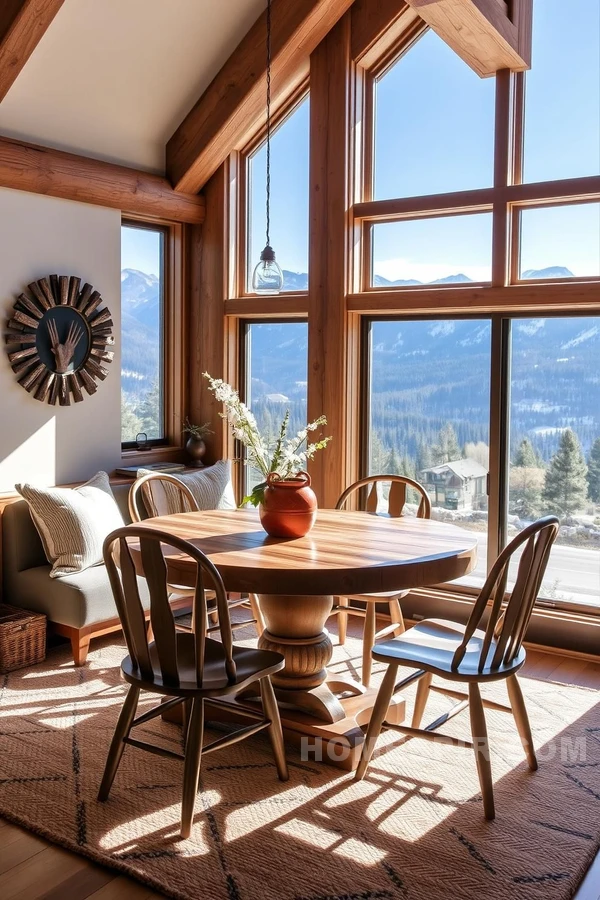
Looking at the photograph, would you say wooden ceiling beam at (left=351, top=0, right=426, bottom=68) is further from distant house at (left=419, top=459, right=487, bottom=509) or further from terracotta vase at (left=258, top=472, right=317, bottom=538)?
terracotta vase at (left=258, top=472, right=317, bottom=538)

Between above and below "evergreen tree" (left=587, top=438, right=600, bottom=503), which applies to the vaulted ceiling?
above

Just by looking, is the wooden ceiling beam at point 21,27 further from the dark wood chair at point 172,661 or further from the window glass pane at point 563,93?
the dark wood chair at point 172,661

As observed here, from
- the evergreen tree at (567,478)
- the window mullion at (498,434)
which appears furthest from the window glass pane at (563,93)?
the evergreen tree at (567,478)

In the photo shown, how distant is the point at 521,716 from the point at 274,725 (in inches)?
34.2

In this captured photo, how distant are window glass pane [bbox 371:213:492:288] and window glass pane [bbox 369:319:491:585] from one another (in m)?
0.25

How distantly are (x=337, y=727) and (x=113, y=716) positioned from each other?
996 mm

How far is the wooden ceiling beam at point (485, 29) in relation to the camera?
3.86 m

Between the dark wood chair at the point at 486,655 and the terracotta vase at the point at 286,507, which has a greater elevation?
the terracotta vase at the point at 286,507

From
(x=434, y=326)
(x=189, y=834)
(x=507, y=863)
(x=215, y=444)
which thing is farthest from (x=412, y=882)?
(x=215, y=444)

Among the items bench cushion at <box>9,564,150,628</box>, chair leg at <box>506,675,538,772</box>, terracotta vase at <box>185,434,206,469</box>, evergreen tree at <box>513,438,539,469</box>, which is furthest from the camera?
terracotta vase at <box>185,434,206,469</box>

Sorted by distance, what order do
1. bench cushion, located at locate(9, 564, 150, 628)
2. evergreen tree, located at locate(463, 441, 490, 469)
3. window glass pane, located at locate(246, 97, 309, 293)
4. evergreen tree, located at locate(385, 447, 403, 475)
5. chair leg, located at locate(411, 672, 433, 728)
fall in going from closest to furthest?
chair leg, located at locate(411, 672, 433, 728) → bench cushion, located at locate(9, 564, 150, 628) → evergreen tree, located at locate(463, 441, 490, 469) → evergreen tree, located at locate(385, 447, 403, 475) → window glass pane, located at locate(246, 97, 309, 293)

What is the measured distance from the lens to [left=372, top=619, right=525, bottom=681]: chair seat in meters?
2.80

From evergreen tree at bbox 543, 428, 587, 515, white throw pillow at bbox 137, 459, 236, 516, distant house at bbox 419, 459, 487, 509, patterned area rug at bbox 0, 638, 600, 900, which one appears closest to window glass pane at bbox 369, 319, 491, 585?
distant house at bbox 419, 459, 487, 509

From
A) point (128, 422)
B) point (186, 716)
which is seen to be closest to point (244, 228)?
point (128, 422)
